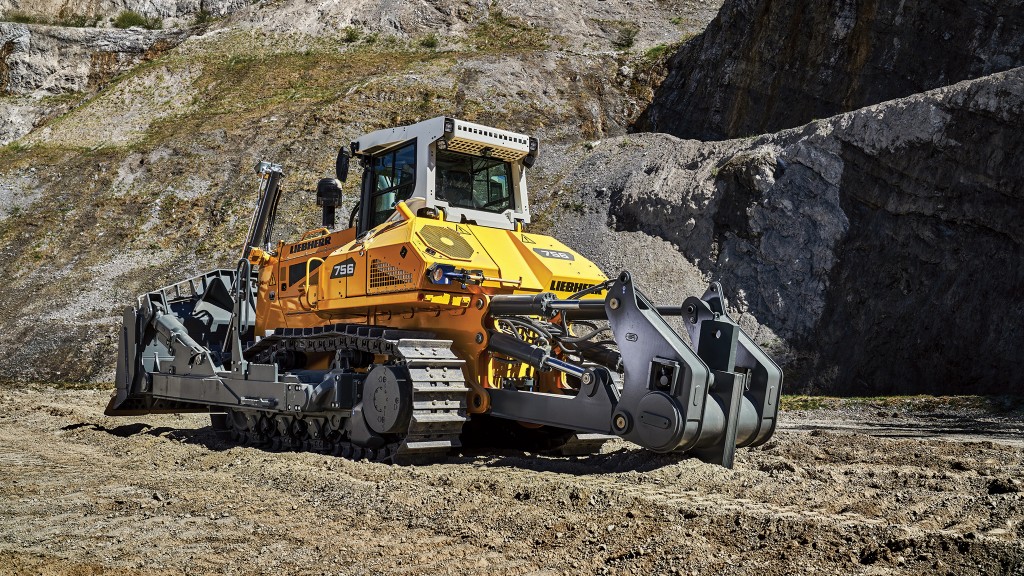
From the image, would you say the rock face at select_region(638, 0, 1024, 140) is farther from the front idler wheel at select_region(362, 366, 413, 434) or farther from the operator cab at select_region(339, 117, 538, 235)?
the front idler wheel at select_region(362, 366, 413, 434)

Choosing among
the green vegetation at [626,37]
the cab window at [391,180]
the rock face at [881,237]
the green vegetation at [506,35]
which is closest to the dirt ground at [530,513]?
the cab window at [391,180]

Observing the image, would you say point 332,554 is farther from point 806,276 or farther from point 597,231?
point 597,231

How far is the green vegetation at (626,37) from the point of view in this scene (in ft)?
123

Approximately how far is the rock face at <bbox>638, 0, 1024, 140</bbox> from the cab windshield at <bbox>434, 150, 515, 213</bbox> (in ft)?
57.6

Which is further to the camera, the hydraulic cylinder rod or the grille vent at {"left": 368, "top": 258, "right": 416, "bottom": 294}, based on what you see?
the grille vent at {"left": 368, "top": 258, "right": 416, "bottom": 294}

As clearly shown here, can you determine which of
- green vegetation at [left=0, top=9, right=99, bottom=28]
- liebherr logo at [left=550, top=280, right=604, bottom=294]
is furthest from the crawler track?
green vegetation at [left=0, top=9, right=99, bottom=28]

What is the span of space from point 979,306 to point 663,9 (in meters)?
27.9

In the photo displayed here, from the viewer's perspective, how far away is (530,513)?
17.6 ft

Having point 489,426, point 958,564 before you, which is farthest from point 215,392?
point 958,564

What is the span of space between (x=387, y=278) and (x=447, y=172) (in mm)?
1393

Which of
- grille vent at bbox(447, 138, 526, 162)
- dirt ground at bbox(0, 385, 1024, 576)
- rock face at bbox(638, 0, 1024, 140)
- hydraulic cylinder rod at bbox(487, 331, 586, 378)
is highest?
rock face at bbox(638, 0, 1024, 140)

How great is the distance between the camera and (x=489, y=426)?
8914 millimetres

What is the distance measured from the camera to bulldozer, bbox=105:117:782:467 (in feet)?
20.8

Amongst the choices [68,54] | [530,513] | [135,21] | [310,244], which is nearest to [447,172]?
[310,244]
